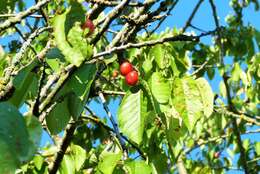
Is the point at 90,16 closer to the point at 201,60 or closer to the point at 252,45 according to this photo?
the point at 252,45

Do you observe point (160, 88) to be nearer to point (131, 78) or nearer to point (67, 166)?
point (131, 78)

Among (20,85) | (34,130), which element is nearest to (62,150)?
(20,85)

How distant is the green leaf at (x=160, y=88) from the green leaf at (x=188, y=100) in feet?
0.07

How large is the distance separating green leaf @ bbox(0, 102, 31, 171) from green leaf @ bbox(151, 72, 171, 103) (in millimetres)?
769

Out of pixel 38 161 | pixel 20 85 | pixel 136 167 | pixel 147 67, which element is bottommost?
pixel 136 167

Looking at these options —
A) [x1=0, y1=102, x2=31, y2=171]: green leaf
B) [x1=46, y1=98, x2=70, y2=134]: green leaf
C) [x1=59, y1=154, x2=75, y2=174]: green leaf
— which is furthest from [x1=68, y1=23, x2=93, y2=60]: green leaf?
[x1=59, y1=154, x2=75, y2=174]: green leaf

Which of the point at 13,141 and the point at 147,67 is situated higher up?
the point at 147,67

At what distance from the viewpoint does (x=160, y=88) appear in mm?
1824

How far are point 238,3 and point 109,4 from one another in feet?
14.9

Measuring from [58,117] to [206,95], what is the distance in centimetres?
43

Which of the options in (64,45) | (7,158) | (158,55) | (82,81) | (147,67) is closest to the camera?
(7,158)

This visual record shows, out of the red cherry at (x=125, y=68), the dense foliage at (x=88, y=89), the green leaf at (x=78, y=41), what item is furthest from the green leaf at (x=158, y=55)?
the green leaf at (x=78, y=41)

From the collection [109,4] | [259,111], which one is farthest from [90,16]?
[259,111]

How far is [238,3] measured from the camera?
244 inches
